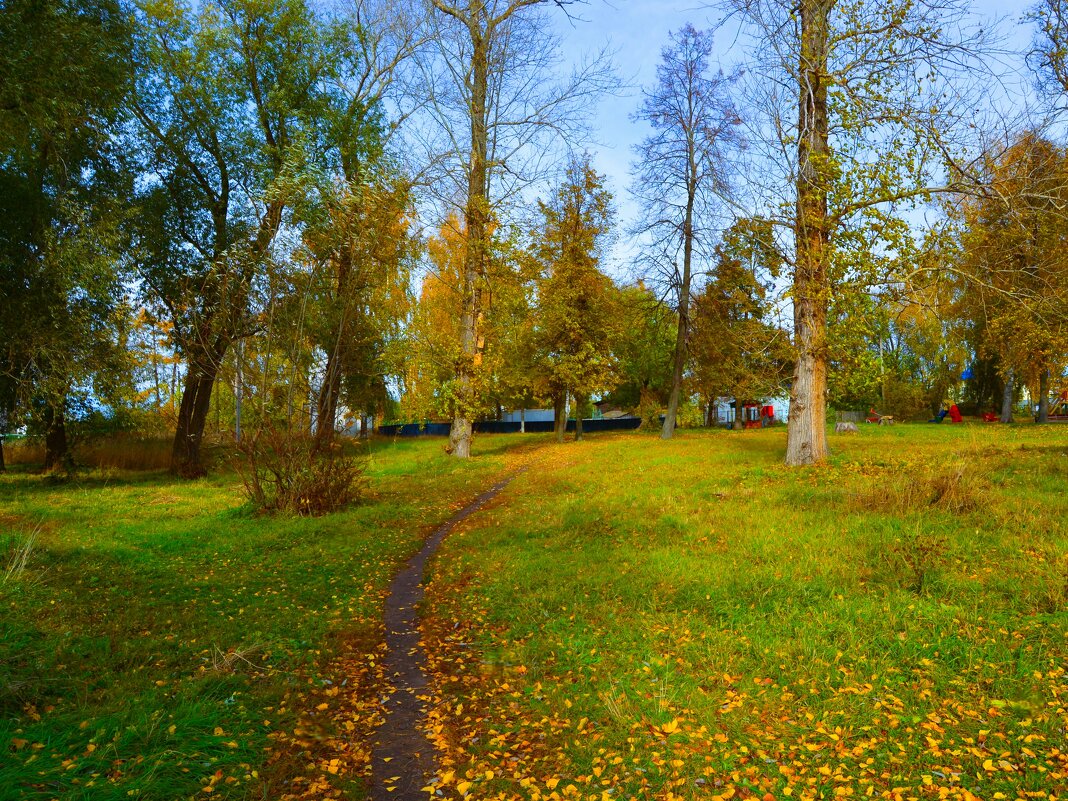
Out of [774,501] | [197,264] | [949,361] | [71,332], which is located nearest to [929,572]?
[774,501]

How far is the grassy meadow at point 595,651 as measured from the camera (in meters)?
3.56

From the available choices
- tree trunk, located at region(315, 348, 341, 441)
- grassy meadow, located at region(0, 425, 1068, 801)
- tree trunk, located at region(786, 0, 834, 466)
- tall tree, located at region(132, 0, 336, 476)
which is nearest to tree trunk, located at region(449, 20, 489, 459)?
tall tree, located at region(132, 0, 336, 476)

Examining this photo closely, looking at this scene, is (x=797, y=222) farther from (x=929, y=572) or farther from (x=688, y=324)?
(x=688, y=324)

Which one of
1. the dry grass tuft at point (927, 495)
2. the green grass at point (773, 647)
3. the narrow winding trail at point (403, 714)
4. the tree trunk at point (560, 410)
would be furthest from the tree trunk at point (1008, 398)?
the narrow winding trail at point (403, 714)

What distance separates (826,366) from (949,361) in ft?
117

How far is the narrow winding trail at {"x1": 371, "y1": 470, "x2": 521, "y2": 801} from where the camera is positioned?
365 cm

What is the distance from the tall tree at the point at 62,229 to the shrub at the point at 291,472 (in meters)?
5.28

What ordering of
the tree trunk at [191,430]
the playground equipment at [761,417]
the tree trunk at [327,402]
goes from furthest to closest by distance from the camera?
the playground equipment at [761,417], the tree trunk at [191,430], the tree trunk at [327,402]

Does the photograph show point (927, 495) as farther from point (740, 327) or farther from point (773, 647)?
point (740, 327)

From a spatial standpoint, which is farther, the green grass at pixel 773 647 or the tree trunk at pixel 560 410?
the tree trunk at pixel 560 410

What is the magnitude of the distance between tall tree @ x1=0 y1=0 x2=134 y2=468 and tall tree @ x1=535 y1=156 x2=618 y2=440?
50.5ft

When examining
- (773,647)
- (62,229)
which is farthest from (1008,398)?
(62,229)

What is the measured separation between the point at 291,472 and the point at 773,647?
8859 millimetres

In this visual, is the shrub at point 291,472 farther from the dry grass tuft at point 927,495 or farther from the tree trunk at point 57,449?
the dry grass tuft at point 927,495
